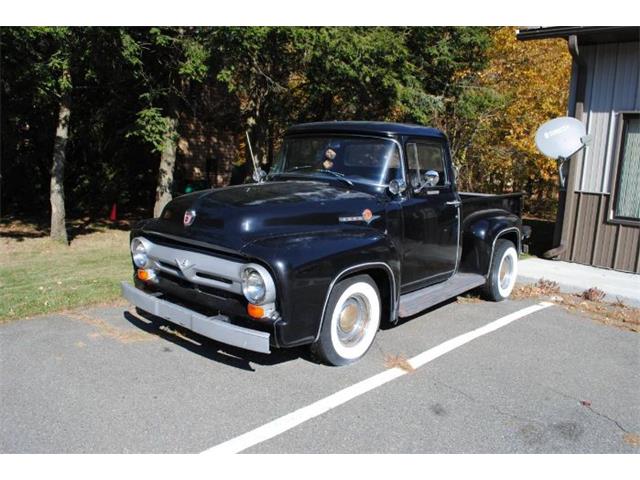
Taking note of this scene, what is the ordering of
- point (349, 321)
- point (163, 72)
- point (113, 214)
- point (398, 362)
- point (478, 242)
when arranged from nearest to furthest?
point (349, 321), point (398, 362), point (478, 242), point (163, 72), point (113, 214)

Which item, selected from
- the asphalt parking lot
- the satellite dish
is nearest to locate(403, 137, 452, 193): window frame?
the asphalt parking lot

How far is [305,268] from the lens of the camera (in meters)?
3.90

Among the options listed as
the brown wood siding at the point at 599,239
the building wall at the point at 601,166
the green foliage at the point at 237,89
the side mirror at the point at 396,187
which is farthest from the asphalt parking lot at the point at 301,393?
the green foliage at the point at 237,89

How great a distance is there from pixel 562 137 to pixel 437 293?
4863mm

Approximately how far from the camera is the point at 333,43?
9.95 meters

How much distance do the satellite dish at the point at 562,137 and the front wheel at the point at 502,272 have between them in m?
2.72

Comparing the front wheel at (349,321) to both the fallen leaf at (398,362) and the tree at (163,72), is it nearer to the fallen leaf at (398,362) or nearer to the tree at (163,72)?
the fallen leaf at (398,362)

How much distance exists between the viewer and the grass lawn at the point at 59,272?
6082mm

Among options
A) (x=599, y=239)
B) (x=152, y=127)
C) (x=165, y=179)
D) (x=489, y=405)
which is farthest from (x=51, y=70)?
(x=599, y=239)

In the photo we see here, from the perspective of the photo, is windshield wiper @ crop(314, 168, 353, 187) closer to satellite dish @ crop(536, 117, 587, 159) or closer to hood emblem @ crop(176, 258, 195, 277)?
hood emblem @ crop(176, 258, 195, 277)

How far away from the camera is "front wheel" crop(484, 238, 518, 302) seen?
6.77m

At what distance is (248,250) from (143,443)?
144 centimetres

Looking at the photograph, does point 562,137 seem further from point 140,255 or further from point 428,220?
point 140,255

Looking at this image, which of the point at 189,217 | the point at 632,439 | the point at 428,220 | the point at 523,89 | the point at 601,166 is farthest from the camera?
the point at 523,89
